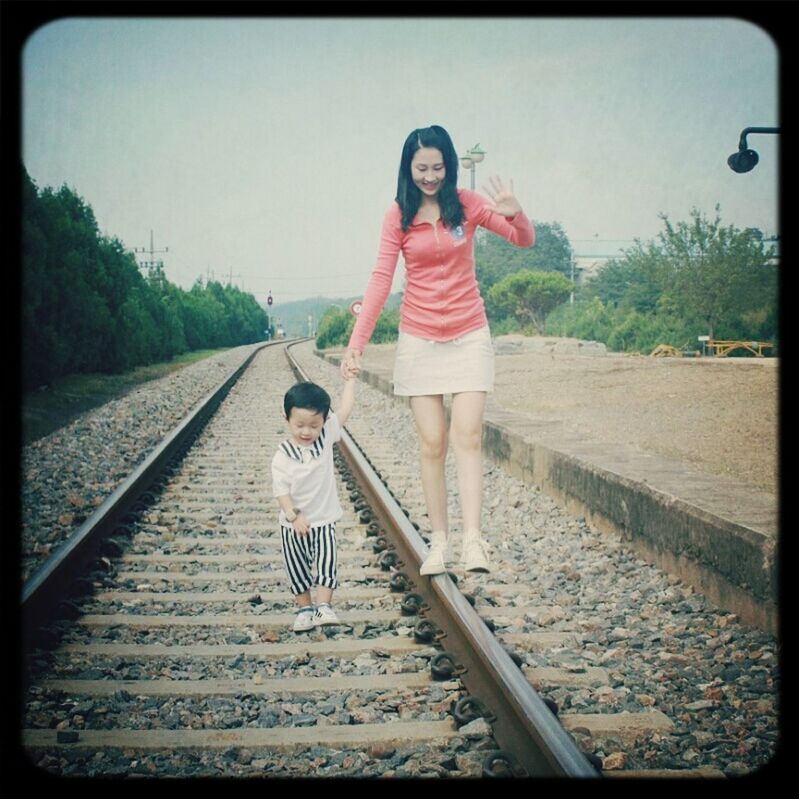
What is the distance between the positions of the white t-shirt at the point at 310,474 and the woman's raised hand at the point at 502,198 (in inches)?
33.3

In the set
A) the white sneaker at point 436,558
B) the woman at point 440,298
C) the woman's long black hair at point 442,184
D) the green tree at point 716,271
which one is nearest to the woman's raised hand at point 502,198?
the woman at point 440,298

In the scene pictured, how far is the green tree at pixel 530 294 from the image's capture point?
8.54m

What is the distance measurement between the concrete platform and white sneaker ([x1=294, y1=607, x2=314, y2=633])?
5.31 feet

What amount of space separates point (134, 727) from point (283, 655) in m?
0.64

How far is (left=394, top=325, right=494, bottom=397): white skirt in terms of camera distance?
10.1 feet

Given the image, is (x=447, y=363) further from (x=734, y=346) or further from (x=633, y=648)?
(x=734, y=346)

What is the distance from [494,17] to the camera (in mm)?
2547

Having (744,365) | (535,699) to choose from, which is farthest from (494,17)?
(744,365)

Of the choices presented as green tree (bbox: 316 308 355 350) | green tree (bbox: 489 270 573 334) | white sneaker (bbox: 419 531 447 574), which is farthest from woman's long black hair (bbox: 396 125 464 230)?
green tree (bbox: 316 308 355 350)

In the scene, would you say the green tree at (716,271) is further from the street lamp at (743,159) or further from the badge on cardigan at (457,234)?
the badge on cardigan at (457,234)

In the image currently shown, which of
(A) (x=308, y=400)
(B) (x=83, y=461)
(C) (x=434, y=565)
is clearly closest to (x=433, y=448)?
(C) (x=434, y=565)

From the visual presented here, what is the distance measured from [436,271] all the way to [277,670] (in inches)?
56.2

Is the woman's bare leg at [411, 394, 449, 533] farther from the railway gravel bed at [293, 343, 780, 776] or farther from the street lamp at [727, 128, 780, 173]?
the street lamp at [727, 128, 780, 173]

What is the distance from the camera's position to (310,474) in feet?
9.64
